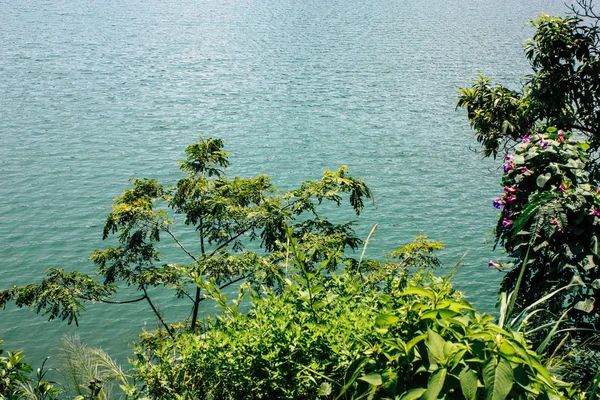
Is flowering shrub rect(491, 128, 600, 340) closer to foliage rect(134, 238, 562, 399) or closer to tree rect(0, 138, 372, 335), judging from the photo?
foliage rect(134, 238, 562, 399)

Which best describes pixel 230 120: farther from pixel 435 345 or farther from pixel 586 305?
pixel 435 345

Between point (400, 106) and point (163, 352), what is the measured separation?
1162 inches

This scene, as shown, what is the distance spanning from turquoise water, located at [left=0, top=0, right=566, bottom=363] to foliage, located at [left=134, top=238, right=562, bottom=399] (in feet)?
35.5

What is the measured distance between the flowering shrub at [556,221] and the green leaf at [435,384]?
2.82 m

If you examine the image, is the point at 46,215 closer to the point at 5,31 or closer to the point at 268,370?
the point at 268,370

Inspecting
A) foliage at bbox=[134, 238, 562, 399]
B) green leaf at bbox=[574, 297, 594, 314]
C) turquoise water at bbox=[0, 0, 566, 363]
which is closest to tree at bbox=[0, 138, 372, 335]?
green leaf at bbox=[574, 297, 594, 314]

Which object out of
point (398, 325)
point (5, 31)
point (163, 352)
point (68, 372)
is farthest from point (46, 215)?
point (5, 31)

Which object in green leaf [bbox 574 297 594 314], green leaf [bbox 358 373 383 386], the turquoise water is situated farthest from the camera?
the turquoise water

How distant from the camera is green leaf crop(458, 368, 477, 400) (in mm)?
2590

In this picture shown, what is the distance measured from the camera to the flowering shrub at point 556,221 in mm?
5266

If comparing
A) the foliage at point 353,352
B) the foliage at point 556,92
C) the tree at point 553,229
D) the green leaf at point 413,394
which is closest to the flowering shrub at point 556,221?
the tree at point 553,229

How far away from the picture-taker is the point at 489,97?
429 inches

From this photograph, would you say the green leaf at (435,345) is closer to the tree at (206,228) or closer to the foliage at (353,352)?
the foliage at (353,352)

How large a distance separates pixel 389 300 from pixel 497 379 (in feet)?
3.25
